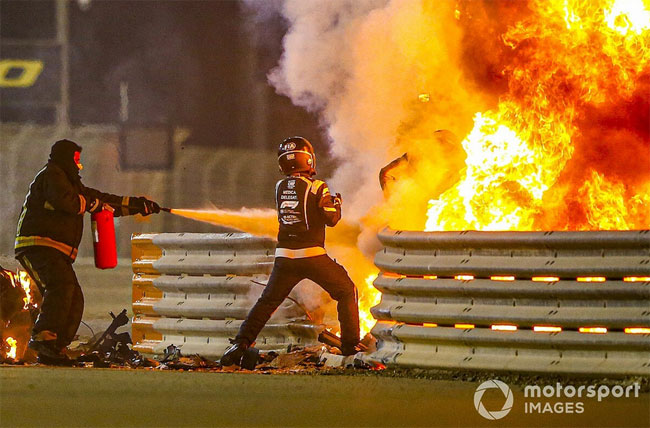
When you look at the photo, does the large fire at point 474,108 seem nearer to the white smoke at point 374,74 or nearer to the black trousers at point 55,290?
the white smoke at point 374,74

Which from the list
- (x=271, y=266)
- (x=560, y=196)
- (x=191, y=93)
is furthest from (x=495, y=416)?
(x=191, y=93)

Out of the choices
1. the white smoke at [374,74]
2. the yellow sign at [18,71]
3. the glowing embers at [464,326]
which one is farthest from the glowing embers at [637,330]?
the yellow sign at [18,71]

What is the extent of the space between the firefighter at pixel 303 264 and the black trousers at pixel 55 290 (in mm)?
1411

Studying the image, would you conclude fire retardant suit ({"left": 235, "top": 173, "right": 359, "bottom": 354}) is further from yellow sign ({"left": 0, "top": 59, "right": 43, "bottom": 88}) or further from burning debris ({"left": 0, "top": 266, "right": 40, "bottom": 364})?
yellow sign ({"left": 0, "top": 59, "right": 43, "bottom": 88})

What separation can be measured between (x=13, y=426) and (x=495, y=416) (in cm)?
254

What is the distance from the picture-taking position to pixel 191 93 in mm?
16297

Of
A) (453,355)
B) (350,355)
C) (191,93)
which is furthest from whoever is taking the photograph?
(191,93)

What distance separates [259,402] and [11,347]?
359cm

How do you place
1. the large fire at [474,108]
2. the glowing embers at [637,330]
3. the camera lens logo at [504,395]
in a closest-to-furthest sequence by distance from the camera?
the camera lens logo at [504,395] < the glowing embers at [637,330] < the large fire at [474,108]

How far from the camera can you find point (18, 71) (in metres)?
16.7

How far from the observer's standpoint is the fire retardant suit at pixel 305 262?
30.1 feet

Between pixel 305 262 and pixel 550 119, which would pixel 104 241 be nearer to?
pixel 305 262

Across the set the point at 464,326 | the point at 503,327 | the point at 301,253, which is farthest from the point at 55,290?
the point at 503,327

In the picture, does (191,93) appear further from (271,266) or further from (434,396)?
(434,396)
